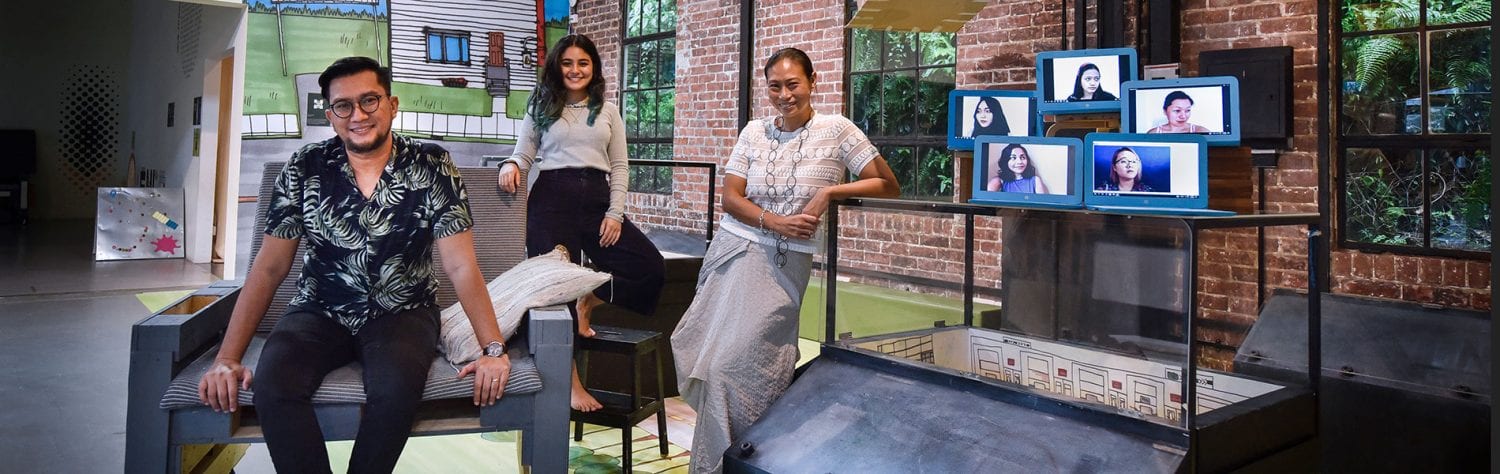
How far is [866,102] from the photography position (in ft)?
20.8

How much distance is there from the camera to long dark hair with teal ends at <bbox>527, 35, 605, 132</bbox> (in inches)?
136

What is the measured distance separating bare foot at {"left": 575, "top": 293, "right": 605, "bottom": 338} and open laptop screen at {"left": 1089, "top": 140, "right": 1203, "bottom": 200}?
5.71 ft

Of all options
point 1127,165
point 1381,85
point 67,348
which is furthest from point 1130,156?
point 67,348

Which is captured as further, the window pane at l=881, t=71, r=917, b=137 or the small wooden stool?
the window pane at l=881, t=71, r=917, b=137

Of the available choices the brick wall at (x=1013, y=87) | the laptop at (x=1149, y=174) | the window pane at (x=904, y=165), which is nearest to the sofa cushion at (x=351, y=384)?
the brick wall at (x=1013, y=87)

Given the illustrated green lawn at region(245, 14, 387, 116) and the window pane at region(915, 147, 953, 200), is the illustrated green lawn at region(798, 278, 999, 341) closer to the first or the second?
the window pane at region(915, 147, 953, 200)

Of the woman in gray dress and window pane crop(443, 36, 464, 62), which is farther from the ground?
window pane crop(443, 36, 464, 62)

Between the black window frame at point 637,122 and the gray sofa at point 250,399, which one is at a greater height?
the black window frame at point 637,122

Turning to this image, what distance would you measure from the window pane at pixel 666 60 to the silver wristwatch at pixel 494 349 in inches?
185

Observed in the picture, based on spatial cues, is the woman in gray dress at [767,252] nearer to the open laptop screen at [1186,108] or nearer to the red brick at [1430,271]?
the open laptop screen at [1186,108]

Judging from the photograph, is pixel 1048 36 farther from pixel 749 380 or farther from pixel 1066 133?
pixel 749 380

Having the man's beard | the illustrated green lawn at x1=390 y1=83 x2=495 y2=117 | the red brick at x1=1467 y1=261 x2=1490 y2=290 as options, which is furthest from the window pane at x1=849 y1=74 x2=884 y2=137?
the man's beard

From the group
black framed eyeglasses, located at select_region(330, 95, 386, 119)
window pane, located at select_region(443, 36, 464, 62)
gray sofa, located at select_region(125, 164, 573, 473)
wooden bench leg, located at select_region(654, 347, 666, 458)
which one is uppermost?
window pane, located at select_region(443, 36, 464, 62)

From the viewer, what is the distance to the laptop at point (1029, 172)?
7.82ft
